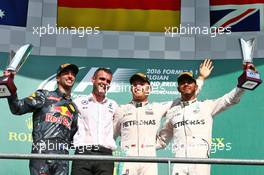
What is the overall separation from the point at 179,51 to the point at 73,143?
2707mm

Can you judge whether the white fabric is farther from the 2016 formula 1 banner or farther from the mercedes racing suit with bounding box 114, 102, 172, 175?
the 2016 formula 1 banner

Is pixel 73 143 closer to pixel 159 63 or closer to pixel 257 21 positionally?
pixel 159 63

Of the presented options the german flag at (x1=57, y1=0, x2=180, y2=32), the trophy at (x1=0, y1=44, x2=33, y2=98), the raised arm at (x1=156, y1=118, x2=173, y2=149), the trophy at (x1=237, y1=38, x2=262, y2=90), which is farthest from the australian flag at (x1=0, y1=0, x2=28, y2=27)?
the trophy at (x1=237, y1=38, x2=262, y2=90)

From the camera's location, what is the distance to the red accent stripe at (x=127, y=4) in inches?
330

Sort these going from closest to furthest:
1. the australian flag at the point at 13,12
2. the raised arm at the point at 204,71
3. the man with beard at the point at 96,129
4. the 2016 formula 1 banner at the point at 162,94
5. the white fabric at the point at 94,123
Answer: the man with beard at the point at 96,129
the white fabric at the point at 94,123
the raised arm at the point at 204,71
the 2016 formula 1 banner at the point at 162,94
the australian flag at the point at 13,12

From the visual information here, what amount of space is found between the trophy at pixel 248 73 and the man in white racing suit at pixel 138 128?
42.6 inches

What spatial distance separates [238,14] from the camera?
8.29m

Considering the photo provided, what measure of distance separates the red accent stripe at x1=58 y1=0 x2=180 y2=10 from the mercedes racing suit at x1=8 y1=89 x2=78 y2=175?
2.73 metres

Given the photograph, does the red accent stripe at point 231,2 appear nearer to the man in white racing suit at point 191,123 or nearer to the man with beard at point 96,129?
the man in white racing suit at point 191,123

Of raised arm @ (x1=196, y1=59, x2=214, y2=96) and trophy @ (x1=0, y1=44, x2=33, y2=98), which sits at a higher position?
raised arm @ (x1=196, y1=59, x2=214, y2=96)

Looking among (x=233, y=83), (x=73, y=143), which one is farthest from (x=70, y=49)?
(x=73, y=143)

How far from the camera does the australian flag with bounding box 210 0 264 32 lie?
8164 mm

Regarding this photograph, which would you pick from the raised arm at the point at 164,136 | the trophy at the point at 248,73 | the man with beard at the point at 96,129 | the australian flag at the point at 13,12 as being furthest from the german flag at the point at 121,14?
the trophy at the point at 248,73

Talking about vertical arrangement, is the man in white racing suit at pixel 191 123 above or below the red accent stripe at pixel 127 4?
below
